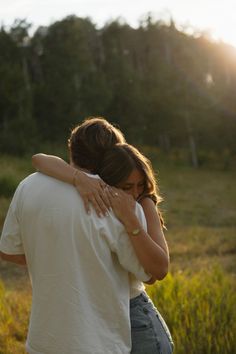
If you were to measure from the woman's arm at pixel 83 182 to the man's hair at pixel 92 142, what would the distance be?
51 mm

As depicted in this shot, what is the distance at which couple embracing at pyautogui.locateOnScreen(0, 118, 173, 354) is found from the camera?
70.4 inches

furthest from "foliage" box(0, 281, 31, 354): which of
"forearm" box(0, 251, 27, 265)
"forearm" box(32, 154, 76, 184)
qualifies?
"forearm" box(32, 154, 76, 184)

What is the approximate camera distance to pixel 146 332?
1.92 m

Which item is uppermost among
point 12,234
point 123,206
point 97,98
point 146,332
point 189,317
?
point 123,206

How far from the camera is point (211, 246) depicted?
1025 centimetres

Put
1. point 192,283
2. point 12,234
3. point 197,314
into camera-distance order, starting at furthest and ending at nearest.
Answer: point 192,283 → point 197,314 → point 12,234

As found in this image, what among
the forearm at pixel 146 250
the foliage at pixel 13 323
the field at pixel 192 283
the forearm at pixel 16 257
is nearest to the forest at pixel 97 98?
the field at pixel 192 283

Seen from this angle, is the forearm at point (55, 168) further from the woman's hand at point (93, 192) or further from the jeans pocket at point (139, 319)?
the jeans pocket at point (139, 319)

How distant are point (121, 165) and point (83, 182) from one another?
0.13 meters

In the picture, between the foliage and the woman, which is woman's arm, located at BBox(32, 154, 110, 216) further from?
the foliage

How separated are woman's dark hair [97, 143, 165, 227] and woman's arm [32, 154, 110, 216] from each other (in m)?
0.04

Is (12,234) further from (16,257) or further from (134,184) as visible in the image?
(134,184)

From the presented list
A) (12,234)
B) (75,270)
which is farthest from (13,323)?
(75,270)

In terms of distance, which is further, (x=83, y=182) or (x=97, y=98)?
(x=97, y=98)
